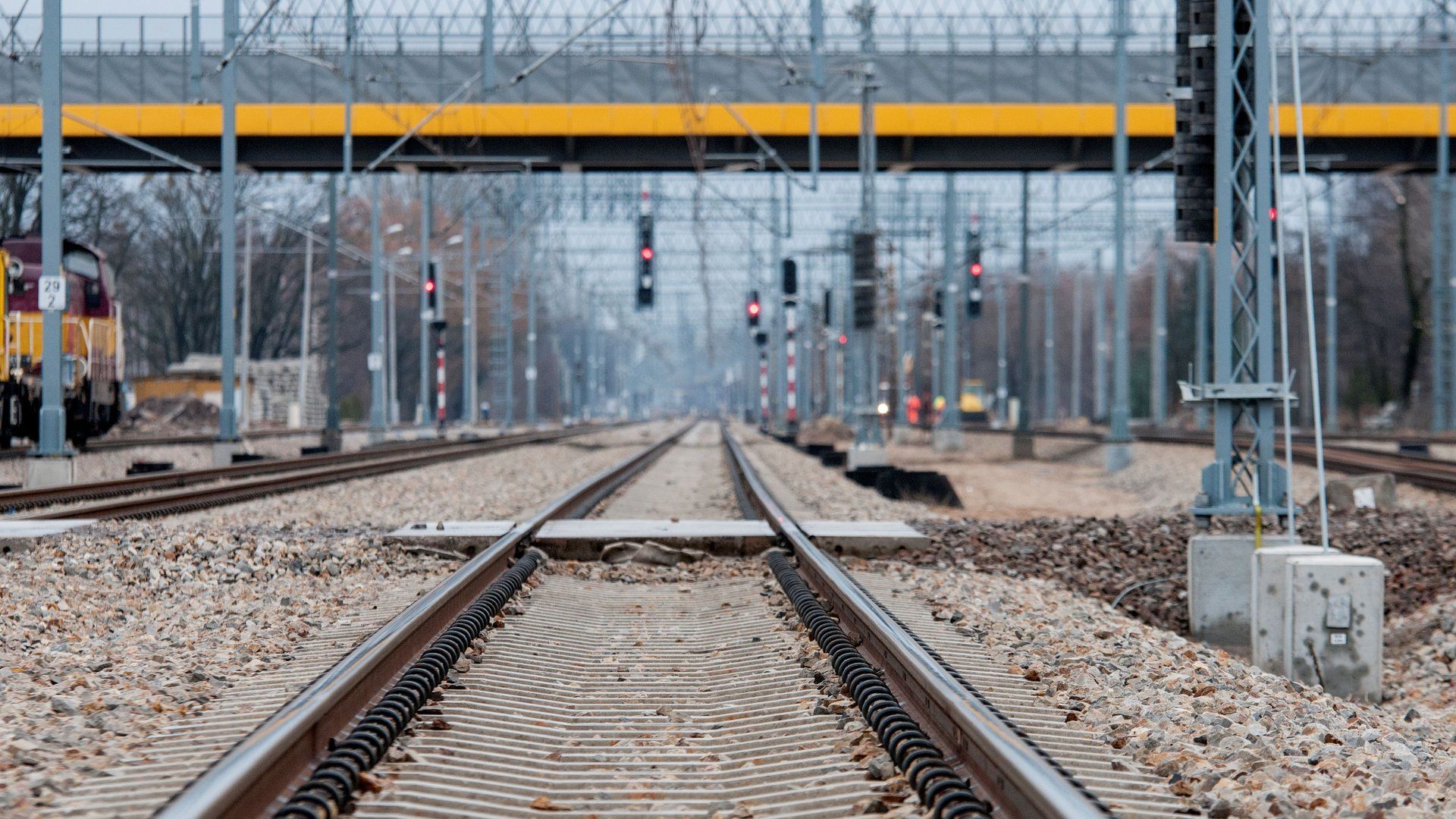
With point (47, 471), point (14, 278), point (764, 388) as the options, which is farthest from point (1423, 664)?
point (764, 388)

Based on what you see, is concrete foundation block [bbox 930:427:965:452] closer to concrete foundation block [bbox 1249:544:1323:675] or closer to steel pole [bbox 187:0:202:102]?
steel pole [bbox 187:0:202:102]

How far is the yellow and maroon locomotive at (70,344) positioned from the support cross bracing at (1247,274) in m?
16.7

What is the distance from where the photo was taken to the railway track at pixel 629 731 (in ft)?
15.1

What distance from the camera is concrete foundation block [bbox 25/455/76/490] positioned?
1895cm

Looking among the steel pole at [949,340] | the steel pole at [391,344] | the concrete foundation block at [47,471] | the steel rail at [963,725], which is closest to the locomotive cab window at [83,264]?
the concrete foundation block at [47,471]

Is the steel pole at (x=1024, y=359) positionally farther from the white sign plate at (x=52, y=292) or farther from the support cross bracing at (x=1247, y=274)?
the support cross bracing at (x=1247, y=274)

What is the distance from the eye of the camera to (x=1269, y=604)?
10023mm

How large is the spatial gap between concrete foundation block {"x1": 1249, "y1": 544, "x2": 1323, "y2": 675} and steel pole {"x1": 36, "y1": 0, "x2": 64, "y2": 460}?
14680mm

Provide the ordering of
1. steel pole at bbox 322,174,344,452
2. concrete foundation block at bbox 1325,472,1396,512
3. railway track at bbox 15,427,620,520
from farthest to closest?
steel pole at bbox 322,174,344,452, concrete foundation block at bbox 1325,472,1396,512, railway track at bbox 15,427,620,520

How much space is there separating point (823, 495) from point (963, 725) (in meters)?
15.5

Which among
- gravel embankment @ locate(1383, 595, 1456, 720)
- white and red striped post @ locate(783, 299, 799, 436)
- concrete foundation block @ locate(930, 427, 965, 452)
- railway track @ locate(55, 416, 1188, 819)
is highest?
white and red striped post @ locate(783, 299, 799, 436)

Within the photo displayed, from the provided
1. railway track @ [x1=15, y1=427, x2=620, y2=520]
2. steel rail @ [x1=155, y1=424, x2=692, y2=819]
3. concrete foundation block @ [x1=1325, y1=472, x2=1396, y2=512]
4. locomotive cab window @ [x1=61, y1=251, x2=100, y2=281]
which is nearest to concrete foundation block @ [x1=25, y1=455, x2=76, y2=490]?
railway track @ [x1=15, y1=427, x2=620, y2=520]

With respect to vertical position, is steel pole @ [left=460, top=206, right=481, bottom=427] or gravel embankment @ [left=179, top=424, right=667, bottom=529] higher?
steel pole @ [left=460, top=206, right=481, bottom=427]

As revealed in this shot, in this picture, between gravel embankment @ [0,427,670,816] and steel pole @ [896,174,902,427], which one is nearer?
gravel embankment @ [0,427,670,816]
